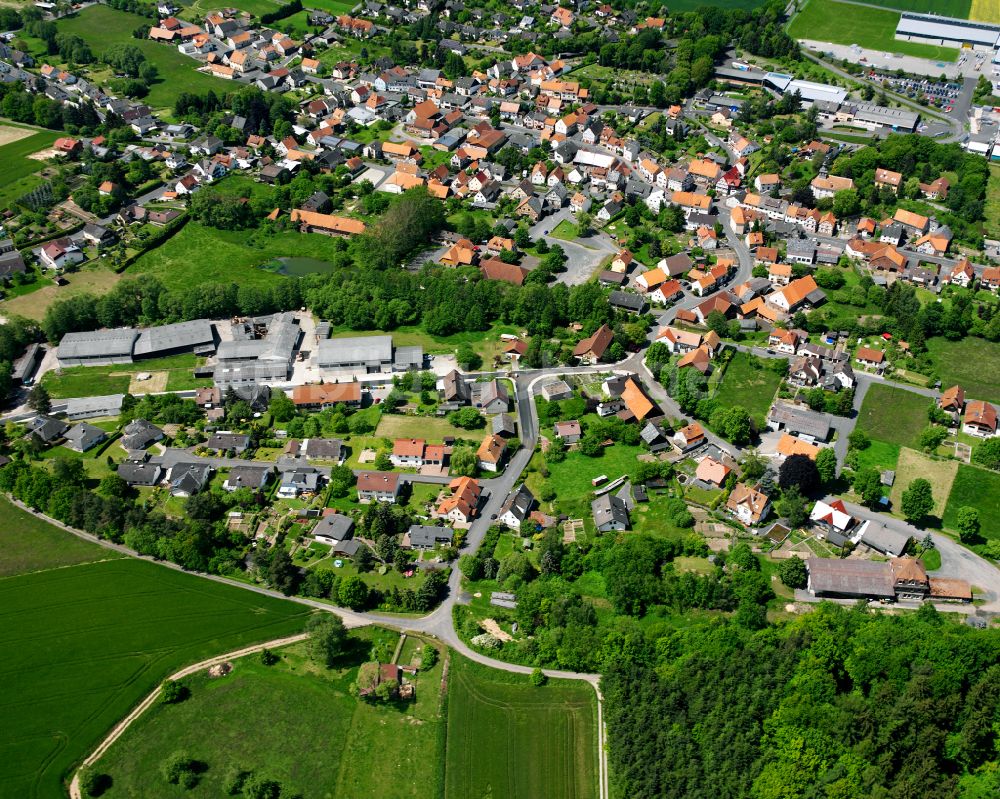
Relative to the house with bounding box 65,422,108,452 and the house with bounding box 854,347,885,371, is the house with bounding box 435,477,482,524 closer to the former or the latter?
the house with bounding box 65,422,108,452

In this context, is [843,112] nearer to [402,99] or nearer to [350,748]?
[402,99]

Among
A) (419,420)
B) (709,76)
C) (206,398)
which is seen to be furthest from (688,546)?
(709,76)

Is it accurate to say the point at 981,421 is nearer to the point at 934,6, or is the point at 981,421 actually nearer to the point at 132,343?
the point at 132,343

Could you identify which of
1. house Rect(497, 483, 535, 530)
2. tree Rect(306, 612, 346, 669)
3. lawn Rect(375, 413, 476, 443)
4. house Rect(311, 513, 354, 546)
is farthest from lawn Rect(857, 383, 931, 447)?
tree Rect(306, 612, 346, 669)

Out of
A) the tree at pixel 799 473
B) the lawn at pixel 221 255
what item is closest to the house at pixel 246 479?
the lawn at pixel 221 255

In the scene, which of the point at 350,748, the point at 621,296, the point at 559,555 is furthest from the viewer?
the point at 621,296
